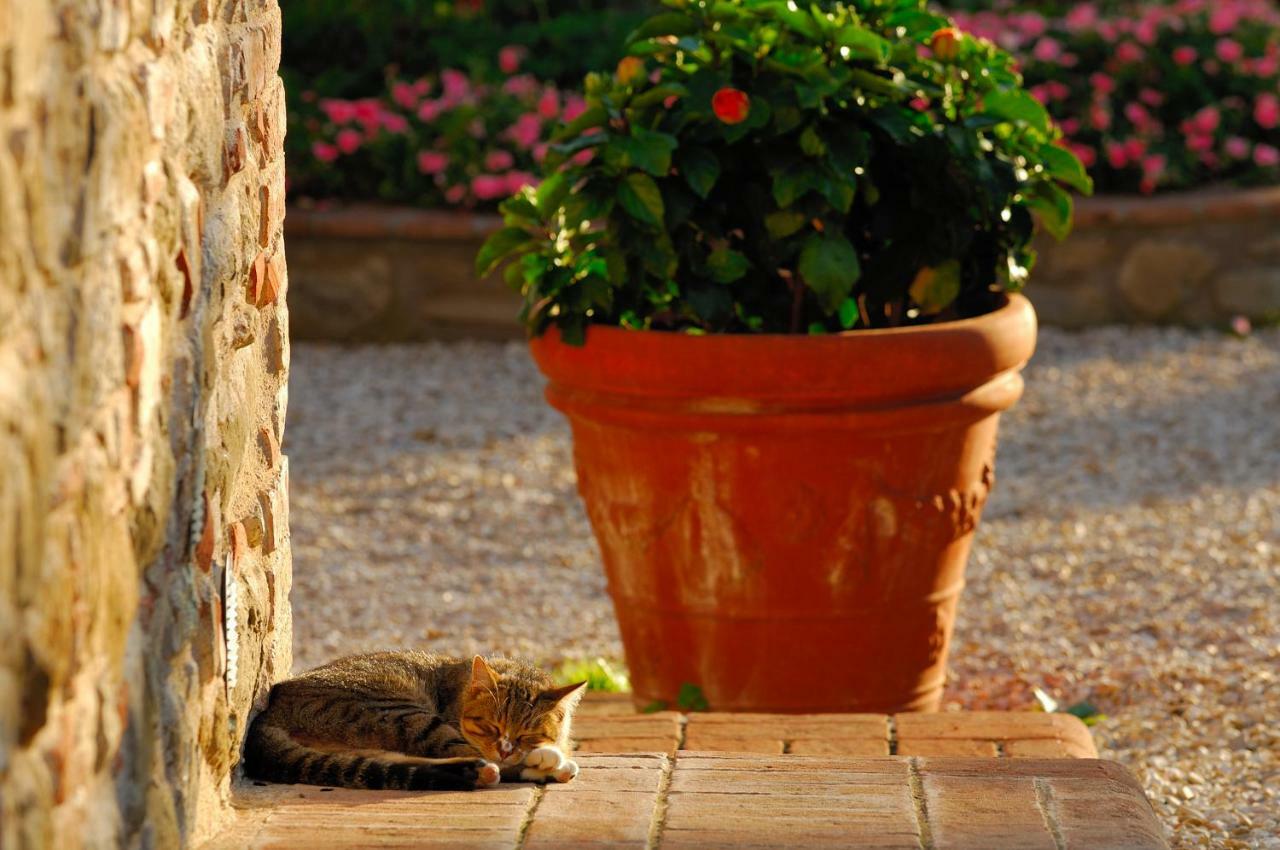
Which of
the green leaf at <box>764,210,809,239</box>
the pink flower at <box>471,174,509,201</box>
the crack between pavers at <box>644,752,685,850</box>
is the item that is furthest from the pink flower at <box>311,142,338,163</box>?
the crack between pavers at <box>644,752,685,850</box>

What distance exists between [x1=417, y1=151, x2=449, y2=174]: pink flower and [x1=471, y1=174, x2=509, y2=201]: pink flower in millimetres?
146

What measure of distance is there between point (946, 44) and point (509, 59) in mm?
4385

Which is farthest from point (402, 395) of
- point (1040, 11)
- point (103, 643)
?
point (103, 643)

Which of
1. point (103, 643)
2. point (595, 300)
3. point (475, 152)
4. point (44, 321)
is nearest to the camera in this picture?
point (44, 321)

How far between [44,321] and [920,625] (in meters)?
2.20

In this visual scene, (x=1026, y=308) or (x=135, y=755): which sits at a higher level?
(x=1026, y=308)

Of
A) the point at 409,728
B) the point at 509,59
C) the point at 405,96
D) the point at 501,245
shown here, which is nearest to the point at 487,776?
the point at 409,728

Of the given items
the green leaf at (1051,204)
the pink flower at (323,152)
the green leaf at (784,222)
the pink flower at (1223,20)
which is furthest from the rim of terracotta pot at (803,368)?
the pink flower at (1223,20)

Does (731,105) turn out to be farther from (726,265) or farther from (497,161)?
(497,161)

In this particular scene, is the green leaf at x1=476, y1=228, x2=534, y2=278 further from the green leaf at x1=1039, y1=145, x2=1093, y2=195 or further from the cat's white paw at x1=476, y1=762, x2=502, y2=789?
the cat's white paw at x1=476, y1=762, x2=502, y2=789

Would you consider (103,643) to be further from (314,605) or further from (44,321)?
(314,605)

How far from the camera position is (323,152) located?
674cm

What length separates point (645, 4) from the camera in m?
8.48

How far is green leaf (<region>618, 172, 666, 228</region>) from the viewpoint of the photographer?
315cm
